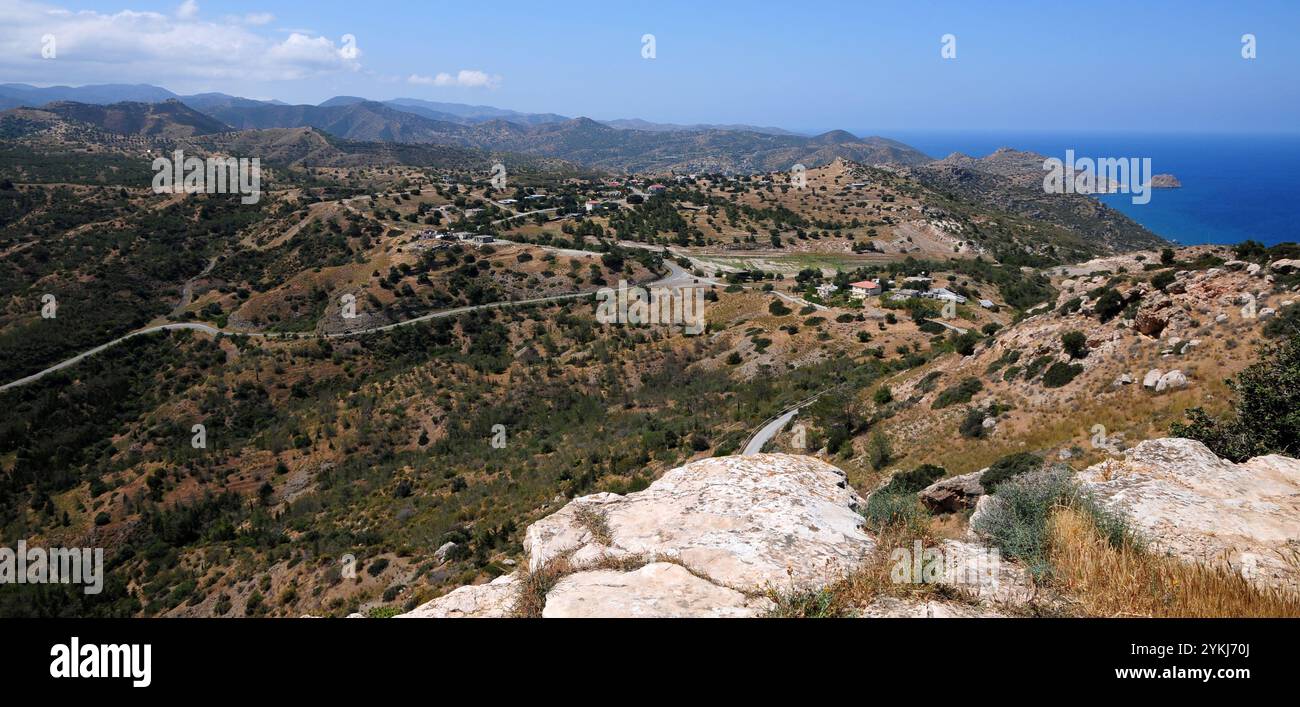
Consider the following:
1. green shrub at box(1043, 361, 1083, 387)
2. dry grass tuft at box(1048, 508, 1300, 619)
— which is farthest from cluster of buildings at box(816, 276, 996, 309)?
dry grass tuft at box(1048, 508, 1300, 619)

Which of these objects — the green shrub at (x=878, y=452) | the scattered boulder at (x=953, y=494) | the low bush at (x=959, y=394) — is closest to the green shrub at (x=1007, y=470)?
the scattered boulder at (x=953, y=494)

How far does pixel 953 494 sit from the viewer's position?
13117 mm

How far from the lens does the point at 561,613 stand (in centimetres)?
477

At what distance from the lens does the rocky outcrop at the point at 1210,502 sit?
5.94 m

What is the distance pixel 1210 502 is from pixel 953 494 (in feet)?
19.4

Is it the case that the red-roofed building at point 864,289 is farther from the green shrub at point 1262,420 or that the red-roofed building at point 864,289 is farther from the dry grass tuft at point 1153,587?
the dry grass tuft at point 1153,587

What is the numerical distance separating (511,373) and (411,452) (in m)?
12.8

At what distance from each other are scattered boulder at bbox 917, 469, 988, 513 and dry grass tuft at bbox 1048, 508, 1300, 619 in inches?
312

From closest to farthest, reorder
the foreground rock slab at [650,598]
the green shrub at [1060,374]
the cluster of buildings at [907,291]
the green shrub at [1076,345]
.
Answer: the foreground rock slab at [650,598]
the green shrub at [1060,374]
the green shrub at [1076,345]
the cluster of buildings at [907,291]

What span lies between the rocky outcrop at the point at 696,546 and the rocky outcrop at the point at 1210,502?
133 inches

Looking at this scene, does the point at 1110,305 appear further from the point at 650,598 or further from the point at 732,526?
the point at 650,598
